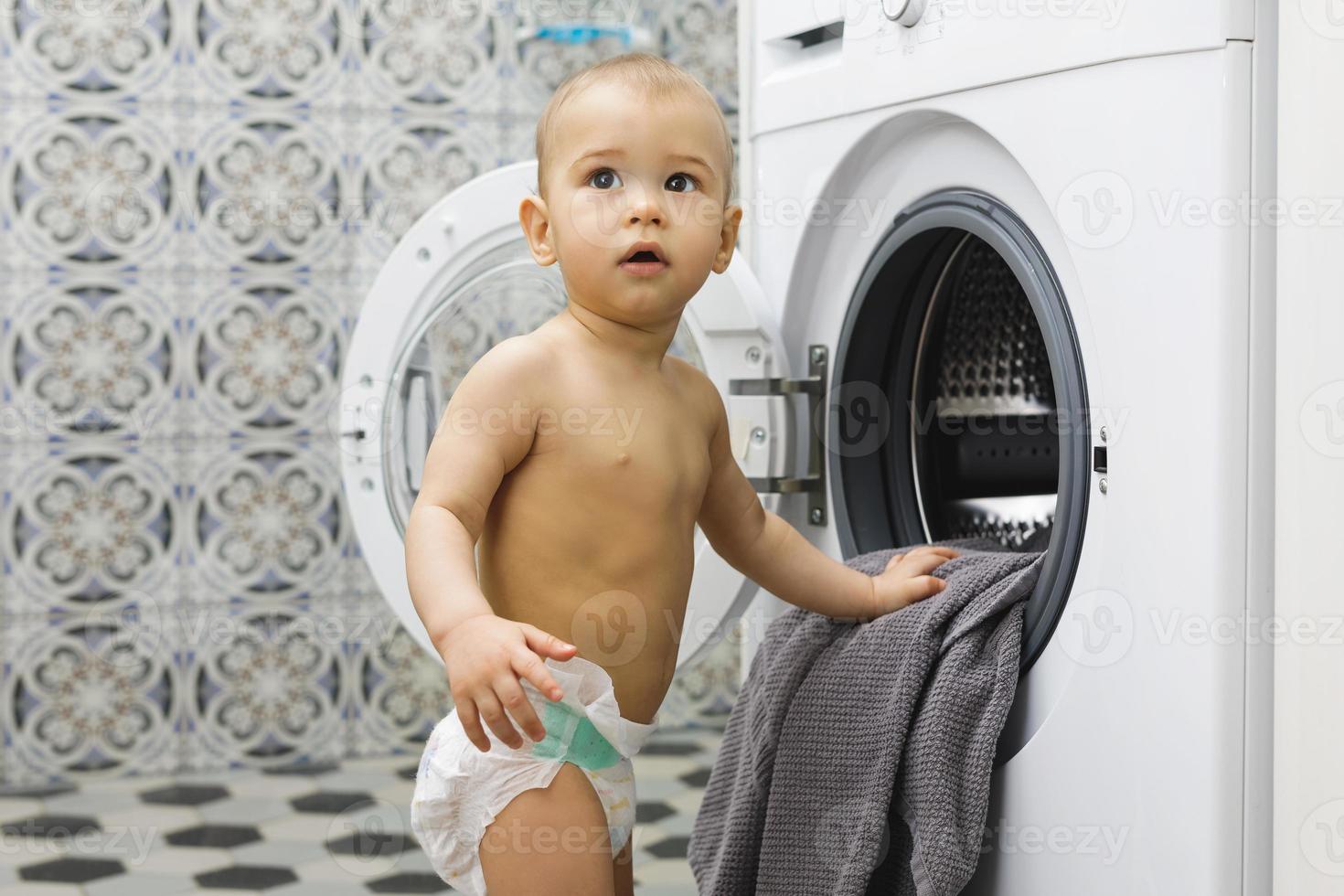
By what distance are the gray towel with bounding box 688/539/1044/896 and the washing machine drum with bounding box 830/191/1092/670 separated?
3.8 inches

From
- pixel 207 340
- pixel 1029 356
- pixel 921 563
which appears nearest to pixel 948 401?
pixel 1029 356

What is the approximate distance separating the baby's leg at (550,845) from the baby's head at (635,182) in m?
0.30

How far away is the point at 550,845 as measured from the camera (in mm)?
784

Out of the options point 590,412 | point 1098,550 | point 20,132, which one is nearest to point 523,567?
point 590,412

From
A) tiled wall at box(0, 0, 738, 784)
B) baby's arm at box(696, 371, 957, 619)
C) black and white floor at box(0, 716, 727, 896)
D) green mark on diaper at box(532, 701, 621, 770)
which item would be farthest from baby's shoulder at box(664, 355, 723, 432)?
tiled wall at box(0, 0, 738, 784)

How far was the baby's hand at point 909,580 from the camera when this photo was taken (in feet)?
2.93

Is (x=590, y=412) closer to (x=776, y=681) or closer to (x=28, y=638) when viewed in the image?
(x=776, y=681)

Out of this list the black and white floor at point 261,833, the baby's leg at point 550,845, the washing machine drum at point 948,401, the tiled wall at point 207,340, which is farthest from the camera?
the tiled wall at point 207,340

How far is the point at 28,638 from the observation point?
178 centimetres

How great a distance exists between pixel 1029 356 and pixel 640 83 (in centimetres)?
41

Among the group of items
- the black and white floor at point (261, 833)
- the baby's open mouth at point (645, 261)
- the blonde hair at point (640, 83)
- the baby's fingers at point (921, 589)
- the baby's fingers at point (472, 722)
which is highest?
the blonde hair at point (640, 83)

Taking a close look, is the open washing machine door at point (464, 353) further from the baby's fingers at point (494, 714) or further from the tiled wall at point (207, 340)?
the tiled wall at point (207, 340)

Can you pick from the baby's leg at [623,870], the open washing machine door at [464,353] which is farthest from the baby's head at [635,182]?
the baby's leg at [623,870]

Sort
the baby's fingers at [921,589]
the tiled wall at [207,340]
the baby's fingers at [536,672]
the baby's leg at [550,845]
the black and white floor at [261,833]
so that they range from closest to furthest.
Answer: the baby's fingers at [536,672] → the baby's leg at [550,845] → the baby's fingers at [921,589] → the black and white floor at [261,833] → the tiled wall at [207,340]
